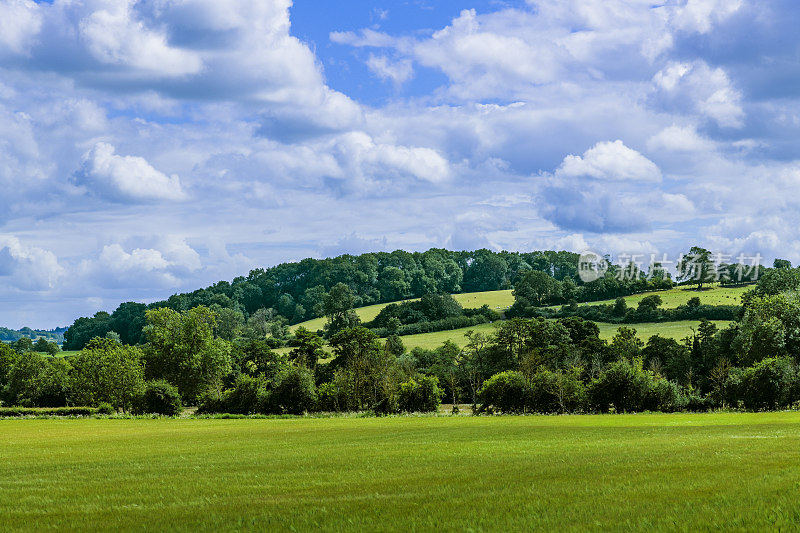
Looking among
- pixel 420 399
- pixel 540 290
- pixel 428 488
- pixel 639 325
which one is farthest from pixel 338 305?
pixel 428 488

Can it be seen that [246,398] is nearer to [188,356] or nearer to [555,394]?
[188,356]

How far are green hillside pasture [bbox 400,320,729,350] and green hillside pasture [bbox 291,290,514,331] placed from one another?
23.8 meters

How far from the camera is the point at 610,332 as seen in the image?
124m

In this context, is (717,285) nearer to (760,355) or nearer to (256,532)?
(760,355)

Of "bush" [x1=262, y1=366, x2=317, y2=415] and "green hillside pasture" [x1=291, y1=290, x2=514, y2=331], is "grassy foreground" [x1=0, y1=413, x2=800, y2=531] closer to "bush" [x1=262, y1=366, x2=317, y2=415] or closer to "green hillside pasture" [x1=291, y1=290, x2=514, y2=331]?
"bush" [x1=262, y1=366, x2=317, y2=415]

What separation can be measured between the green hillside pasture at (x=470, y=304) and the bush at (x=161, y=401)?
85.4 m

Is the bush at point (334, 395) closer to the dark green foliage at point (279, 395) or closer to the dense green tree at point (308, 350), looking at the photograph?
the dark green foliage at point (279, 395)

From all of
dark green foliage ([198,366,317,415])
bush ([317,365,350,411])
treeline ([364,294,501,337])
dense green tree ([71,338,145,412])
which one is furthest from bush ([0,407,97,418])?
treeline ([364,294,501,337])

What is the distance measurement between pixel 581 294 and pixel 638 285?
13.7 meters

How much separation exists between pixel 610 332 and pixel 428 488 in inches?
4487

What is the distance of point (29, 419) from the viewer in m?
72.1

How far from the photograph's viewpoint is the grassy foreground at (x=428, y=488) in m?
12.4

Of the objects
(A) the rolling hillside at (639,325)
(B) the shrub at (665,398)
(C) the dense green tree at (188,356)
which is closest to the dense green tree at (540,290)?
(A) the rolling hillside at (639,325)

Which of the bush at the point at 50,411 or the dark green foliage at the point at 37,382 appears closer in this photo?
the bush at the point at 50,411
